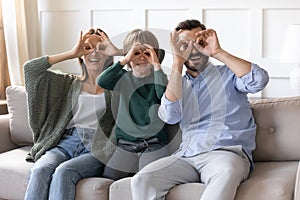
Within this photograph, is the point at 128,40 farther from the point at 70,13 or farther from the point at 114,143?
the point at 70,13

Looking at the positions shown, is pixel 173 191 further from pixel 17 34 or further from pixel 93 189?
pixel 17 34

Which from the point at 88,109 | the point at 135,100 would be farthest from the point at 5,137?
the point at 135,100

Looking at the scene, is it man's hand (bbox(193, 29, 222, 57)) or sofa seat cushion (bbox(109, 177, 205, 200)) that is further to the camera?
man's hand (bbox(193, 29, 222, 57))

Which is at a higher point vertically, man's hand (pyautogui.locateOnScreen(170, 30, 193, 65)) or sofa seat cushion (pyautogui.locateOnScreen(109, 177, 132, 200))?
man's hand (pyautogui.locateOnScreen(170, 30, 193, 65))

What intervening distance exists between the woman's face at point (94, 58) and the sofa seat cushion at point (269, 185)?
0.84 meters

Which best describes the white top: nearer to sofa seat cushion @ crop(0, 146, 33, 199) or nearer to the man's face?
sofa seat cushion @ crop(0, 146, 33, 199)

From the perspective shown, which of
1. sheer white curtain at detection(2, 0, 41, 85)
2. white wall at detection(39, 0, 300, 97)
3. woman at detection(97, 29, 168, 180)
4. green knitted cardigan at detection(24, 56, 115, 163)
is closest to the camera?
woman at detection(97, 29, 168, 180)

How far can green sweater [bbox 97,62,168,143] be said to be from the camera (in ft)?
8.00

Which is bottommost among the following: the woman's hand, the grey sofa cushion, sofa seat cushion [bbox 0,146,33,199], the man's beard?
sofa seat cushion [bbox 0,146,33,199]

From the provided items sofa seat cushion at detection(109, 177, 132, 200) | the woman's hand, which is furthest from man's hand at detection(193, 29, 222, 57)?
sofa seat cushion at detection(109, 177, 132, 200)

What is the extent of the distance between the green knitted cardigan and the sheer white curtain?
1286 mm

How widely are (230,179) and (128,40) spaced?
68 cm

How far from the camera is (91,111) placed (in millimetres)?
2697

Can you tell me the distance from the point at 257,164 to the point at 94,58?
892 mm
